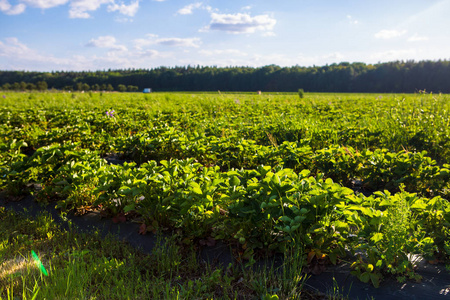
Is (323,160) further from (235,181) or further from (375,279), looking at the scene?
(375,279)

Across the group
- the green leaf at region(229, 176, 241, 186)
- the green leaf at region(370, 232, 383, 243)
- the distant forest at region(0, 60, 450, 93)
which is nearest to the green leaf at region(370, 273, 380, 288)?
the green leaf at region(370, 232, 383, 243)

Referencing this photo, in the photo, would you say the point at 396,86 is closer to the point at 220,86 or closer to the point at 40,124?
the point at 220,86

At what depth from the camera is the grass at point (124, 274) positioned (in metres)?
2.30

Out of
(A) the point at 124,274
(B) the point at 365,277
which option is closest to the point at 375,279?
(B) the point at 365,277

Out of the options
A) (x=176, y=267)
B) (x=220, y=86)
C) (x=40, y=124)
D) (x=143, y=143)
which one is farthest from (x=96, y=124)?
(x=220, y=86)

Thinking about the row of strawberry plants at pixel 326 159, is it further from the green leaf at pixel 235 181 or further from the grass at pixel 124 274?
the grass at pixel 124 274

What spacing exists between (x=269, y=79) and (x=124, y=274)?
7831cm

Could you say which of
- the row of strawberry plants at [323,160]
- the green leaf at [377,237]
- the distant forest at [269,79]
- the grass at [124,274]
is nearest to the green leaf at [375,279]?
the green leaf at [377,237]

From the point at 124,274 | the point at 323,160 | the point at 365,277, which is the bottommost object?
the point at 124,274

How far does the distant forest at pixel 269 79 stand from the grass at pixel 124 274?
169 ft

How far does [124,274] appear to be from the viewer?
258 centimetres

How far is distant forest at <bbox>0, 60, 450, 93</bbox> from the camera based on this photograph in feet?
194

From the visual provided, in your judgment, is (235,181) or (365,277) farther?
(235,181)

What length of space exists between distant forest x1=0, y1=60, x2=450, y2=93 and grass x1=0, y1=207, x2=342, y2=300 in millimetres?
51454
